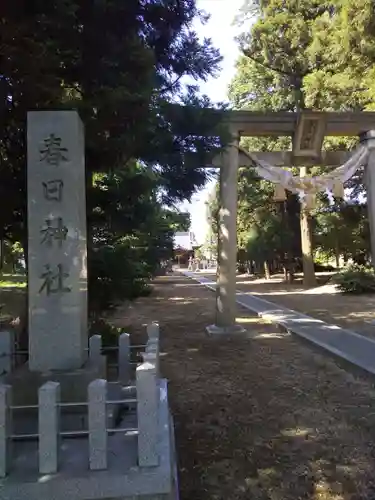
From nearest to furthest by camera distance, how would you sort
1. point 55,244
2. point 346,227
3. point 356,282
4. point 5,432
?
point 5,432 → point 55,244 → point 356,282 → point 346,227

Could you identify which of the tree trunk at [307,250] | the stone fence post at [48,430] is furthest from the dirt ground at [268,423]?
the tree trunk at [307,250]

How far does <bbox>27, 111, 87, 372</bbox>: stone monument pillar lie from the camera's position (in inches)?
172

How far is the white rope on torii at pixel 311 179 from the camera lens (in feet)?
36.1

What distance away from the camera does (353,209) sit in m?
21.3

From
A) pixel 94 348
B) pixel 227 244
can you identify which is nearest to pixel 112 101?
pixel 94 348

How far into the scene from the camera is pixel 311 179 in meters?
11.2

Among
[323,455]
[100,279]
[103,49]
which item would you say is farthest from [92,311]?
[323,455]

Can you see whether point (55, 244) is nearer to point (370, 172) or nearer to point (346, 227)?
point (370, 172)

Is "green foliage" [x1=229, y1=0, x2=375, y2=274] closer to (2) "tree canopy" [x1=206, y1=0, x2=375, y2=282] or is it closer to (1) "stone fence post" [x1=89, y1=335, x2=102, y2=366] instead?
(2) "tree canopy" [x1=206, y1=0, x2=375, y2=282]

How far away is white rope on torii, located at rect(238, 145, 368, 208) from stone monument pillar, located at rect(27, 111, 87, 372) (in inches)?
268

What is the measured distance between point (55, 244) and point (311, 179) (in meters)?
8.03

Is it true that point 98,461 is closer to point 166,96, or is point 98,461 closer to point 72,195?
point 72,195

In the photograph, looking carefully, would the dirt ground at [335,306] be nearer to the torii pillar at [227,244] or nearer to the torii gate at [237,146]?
the torii pillar at [227,244]

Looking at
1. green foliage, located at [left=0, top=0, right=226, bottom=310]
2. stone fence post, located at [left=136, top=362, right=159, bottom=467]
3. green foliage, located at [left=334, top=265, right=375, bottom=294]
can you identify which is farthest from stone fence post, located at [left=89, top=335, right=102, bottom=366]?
green foliage, located at [left=334, top=265, right=375, bottom=294]
